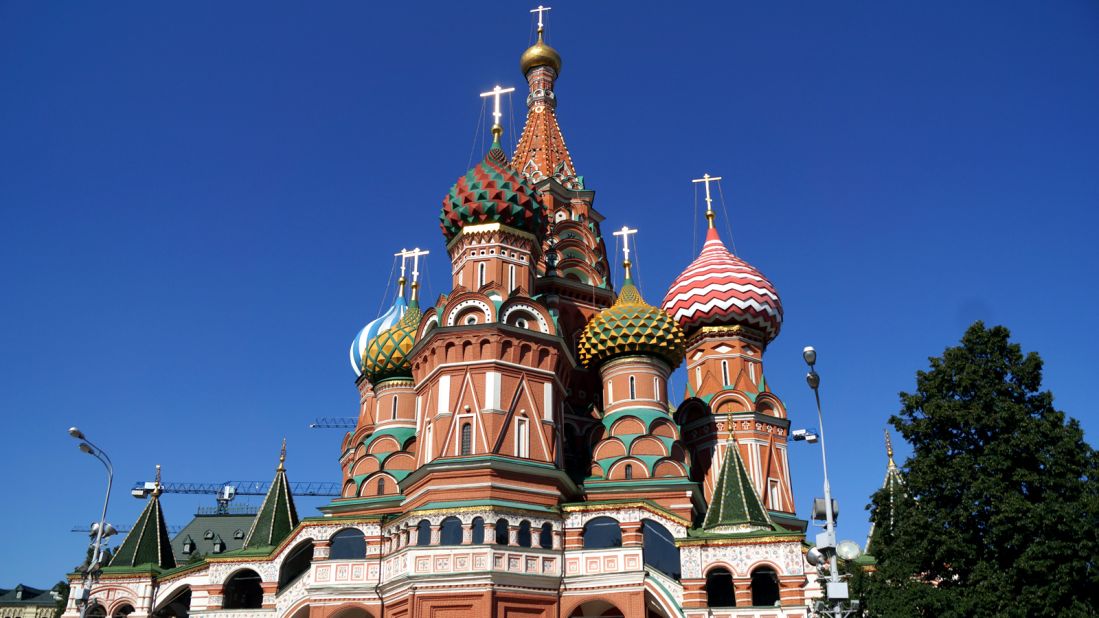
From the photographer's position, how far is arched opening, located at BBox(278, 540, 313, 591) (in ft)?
77.0

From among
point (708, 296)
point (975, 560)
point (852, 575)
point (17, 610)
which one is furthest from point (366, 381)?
point (17, 610)

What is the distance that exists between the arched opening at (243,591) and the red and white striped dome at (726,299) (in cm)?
1609

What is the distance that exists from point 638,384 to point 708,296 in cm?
667

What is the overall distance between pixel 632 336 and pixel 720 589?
7.65m

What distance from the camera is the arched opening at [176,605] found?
80.0 ft

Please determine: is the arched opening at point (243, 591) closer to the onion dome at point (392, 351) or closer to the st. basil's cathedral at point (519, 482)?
the st. basil's cathedral at point (519, 482)

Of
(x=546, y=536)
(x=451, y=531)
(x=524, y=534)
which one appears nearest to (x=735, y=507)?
(x=546, y=536)

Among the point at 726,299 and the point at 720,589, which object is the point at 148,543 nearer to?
the point at 720,589

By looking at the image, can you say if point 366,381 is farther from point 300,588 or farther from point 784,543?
point 784,543

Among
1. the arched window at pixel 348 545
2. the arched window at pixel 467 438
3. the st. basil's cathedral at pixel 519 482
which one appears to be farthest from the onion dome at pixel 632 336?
the arched window at pixel 348 545

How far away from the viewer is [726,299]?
3117 centimetres

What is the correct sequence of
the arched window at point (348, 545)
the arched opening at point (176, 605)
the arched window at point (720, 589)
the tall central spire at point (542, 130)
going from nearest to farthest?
the arched window at point (720, 589) < the arched window at point (348, 545) < the arched opening at point (176, 605) < the tall central spire at point (542, 130)

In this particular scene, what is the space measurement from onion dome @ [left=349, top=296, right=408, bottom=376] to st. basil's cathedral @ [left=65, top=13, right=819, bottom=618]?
1.58ft

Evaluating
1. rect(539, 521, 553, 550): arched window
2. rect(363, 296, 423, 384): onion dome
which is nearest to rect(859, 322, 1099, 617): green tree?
rect(539, 521, 553, 550): arched window
